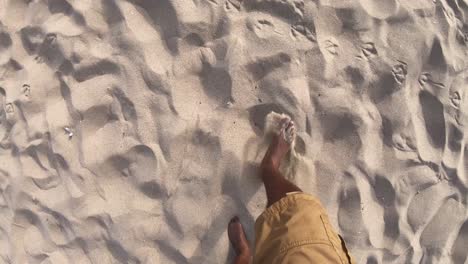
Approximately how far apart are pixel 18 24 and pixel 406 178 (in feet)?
6.71

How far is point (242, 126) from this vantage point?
203cm

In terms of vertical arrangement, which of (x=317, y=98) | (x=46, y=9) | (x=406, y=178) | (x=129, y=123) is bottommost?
(x=406, y=178)

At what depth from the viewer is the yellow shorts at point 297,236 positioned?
4.82 feet

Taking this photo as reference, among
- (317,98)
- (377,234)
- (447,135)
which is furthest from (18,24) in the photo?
(447,135)

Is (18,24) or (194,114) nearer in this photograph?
(194,114)

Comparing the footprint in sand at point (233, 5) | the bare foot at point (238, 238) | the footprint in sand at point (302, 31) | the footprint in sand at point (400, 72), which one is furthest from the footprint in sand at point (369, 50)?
the bare foot at point (238, 238)

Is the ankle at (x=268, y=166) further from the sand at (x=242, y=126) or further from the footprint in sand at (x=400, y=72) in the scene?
the footprint in sand at (x=400, y=72)

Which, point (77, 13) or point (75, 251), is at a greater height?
point (77, 13)

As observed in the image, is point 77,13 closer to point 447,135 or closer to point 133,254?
point 133,254

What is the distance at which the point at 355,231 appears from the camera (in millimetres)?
2004

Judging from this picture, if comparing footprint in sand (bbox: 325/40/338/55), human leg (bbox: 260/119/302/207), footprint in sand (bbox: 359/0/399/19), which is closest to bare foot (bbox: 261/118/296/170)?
human leg (bbox: 260/119/302/207)

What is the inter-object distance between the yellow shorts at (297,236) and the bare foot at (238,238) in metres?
0.29

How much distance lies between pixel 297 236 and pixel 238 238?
0.50 m

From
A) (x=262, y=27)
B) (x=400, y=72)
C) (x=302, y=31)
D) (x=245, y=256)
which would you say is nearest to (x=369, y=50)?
(x=400, y=72)
